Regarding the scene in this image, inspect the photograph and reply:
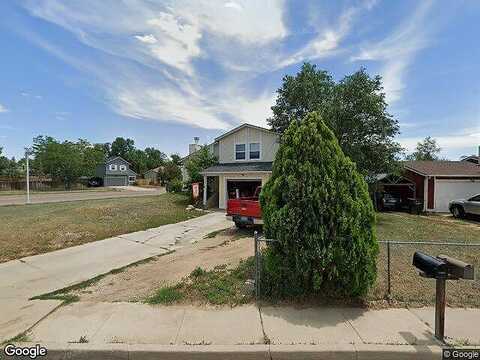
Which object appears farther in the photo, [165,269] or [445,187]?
[445,187]

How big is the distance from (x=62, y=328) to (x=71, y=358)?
0.68 metres

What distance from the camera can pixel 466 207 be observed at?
1678cm

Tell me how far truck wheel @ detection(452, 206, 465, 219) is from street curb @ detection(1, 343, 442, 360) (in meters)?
17.3

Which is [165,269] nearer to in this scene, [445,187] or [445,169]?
[445,187]

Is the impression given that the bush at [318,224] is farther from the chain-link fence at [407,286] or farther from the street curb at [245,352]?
the street curb at [245,352]

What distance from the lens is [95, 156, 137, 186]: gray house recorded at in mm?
65188

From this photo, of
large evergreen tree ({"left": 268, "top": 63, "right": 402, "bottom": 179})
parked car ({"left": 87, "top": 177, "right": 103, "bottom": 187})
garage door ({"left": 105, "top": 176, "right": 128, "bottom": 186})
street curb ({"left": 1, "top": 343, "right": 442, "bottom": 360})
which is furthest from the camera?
garage door ({"left": 105, "top": 176, "right": 128, "bottom": 186})

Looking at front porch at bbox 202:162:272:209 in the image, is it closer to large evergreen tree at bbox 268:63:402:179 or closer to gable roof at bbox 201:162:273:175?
gable roof at bbox 201:162:273:175

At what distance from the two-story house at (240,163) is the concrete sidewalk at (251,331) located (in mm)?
13193

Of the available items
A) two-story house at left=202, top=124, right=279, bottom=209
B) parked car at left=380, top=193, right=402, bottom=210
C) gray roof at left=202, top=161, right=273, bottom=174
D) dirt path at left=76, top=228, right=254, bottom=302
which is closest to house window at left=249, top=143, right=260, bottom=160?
two-story house at left=202, top=124, right=279, bottom=209

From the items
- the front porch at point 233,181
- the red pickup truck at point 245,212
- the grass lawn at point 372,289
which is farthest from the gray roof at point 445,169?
the grass lawn at point 372,289

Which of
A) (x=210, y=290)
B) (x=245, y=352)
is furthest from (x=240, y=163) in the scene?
(x=245, y=352)

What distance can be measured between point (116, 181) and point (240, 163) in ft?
177

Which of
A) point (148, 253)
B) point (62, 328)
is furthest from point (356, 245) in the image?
point (148, 253)
